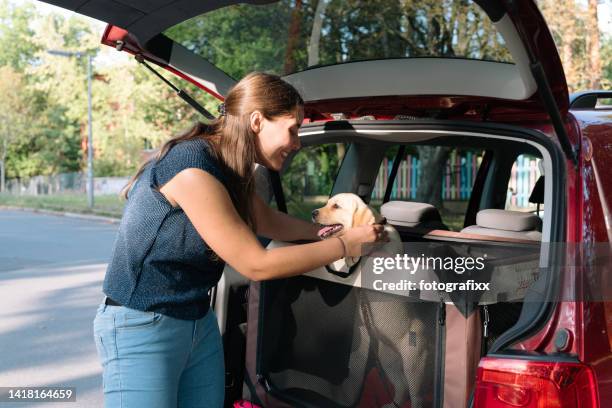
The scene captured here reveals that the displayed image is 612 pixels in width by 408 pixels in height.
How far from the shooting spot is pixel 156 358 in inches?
84.8

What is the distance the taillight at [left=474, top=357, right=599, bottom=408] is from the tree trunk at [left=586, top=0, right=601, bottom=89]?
13.0 m

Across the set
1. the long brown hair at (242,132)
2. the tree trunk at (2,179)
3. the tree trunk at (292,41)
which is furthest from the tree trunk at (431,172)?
the tree trunk at (2,179)

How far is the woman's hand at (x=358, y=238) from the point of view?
2213 mm

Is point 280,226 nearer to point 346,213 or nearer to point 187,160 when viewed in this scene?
point 187,160

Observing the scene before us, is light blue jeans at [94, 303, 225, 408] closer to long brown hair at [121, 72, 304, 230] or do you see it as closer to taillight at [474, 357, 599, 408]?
long brown hair at [121, 72, 304, 230]

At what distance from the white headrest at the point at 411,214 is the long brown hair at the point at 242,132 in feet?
5.32

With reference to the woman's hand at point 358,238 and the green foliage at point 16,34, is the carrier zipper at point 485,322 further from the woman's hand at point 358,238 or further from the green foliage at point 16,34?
the green foliage at point 16,34

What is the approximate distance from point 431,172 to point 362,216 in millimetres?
15553

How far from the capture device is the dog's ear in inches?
144

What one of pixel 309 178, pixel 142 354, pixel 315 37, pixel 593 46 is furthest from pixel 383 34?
pixel 142 354

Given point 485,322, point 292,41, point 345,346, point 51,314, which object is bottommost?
point 51,314

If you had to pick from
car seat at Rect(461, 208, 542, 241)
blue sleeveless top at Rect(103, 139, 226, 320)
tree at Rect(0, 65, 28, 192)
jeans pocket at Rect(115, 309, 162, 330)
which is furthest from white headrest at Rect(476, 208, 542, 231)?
tree at Rect(0, 65, 28, 192)

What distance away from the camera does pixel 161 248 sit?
2092mm

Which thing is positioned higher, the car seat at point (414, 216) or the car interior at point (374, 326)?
the car seat at point (414, 216)
